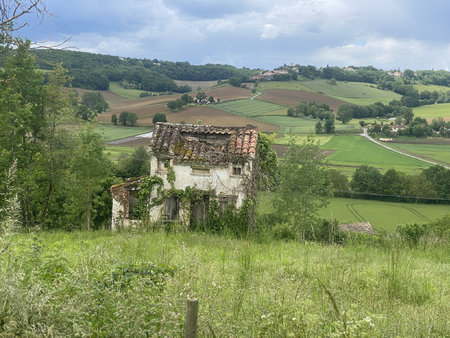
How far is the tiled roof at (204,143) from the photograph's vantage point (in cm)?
1733

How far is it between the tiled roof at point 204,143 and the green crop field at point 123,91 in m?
91.6

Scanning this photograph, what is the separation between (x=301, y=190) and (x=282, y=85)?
104283 mm

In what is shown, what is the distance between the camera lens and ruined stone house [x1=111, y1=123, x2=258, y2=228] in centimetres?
1716

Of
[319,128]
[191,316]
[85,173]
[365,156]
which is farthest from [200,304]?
[319,128]

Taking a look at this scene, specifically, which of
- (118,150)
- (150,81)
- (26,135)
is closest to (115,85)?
(150,81)

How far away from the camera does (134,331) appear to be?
343 cm

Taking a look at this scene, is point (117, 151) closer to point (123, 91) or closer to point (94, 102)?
point (94, 102)

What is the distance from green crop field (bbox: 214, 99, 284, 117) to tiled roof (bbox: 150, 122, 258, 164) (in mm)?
68497

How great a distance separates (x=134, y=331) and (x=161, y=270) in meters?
1.71

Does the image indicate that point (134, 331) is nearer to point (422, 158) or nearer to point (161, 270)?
point (161, 270)

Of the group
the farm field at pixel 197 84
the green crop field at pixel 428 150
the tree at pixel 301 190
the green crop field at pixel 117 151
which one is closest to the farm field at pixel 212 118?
the green crop field at pixel 117 151

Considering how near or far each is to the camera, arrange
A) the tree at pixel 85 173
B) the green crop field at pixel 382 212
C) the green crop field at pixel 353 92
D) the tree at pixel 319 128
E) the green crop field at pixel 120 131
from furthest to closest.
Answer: the green crop field at pixel 353 92 < the tree at pixel 319 128 < the green crop field at pixel 120 131 < the green crop field at pixel 382 212 < the tree at pixel 85 173

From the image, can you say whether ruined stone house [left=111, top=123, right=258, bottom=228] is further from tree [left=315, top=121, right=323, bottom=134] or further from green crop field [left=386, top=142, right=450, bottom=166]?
tree [left=315, top=121, right=323, bottom=134]

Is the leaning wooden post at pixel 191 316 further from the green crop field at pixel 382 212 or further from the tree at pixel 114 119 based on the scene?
the tree at pixel 114 119
